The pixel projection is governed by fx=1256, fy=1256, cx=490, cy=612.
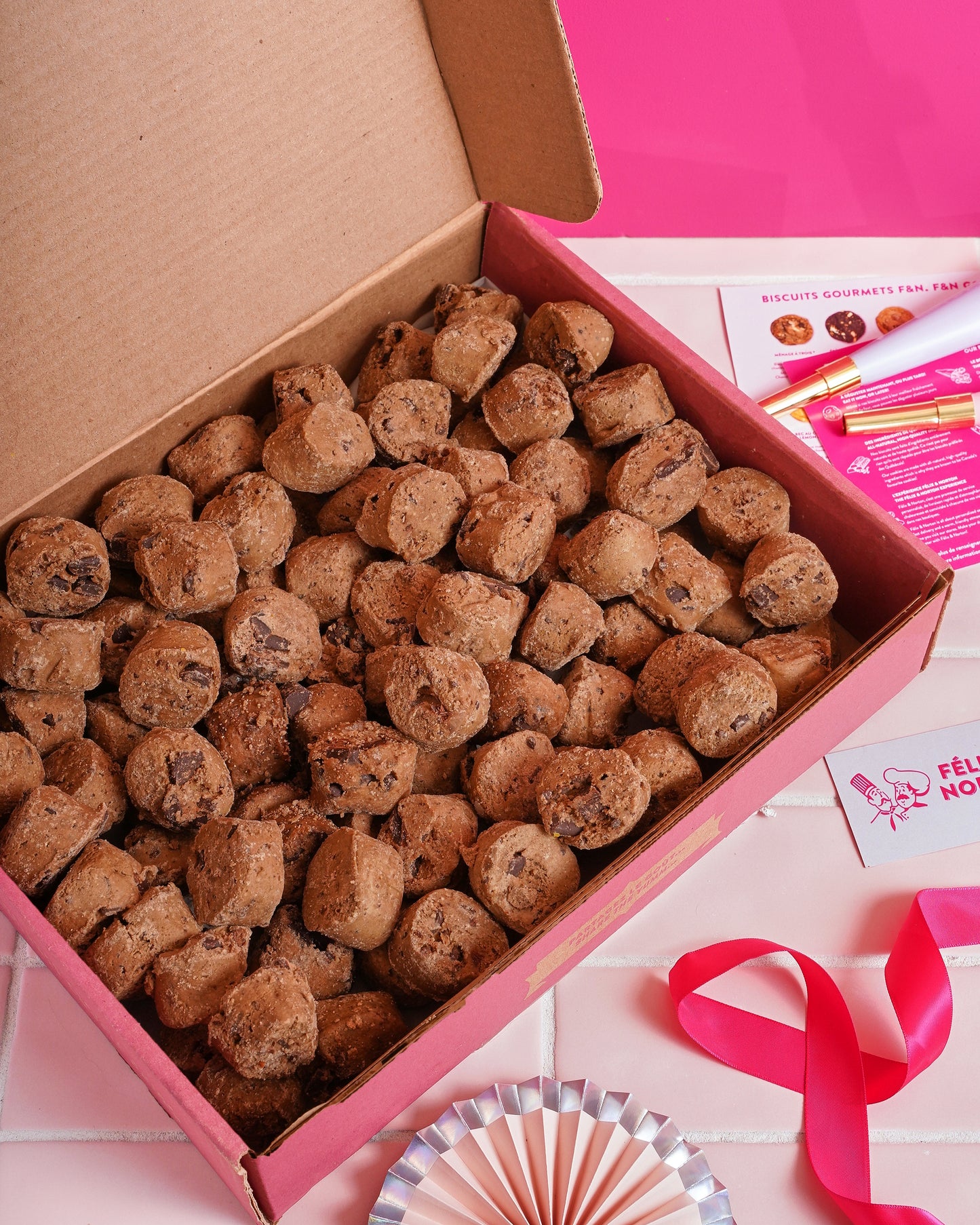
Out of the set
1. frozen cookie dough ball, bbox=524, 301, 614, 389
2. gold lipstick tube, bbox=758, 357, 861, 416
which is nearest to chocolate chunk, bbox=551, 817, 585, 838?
frozen cookie dough ball, bbox=524, 301, 614, 389

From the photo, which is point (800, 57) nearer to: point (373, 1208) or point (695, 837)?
point (695, 837)

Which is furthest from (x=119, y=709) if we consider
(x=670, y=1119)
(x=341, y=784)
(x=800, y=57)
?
(x=800, y=57)

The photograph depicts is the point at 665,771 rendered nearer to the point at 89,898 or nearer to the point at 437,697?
the point at 437,697

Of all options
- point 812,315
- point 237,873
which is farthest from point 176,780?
point 812,315

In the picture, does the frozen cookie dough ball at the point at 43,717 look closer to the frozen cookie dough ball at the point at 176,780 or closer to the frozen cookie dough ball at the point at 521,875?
the frozen cookie dough ball at the point at 176,780

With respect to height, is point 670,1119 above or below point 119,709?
below
